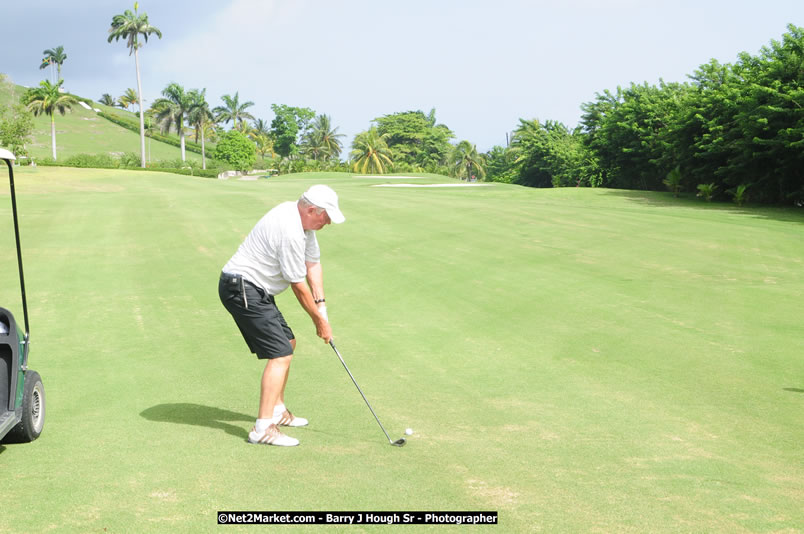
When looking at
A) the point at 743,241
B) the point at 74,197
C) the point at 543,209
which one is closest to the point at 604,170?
the point at 543,209

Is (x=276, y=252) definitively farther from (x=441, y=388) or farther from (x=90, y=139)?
(x=90, y=139)

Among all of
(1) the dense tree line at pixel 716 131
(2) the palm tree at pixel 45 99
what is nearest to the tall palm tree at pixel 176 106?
(2) the palm tree at pixel 45 99

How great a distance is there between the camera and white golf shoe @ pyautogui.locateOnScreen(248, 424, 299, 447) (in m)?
5.68

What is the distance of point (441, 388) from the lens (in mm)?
7770

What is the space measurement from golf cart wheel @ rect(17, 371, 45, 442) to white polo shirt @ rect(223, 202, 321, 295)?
6.15 ft

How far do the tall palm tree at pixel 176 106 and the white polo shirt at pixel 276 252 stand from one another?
350 ft

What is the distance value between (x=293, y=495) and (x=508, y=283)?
9.89 metres

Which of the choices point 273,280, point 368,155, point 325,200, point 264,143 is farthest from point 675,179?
point 264,143

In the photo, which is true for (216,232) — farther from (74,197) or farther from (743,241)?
(743,241)

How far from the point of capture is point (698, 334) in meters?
10.2

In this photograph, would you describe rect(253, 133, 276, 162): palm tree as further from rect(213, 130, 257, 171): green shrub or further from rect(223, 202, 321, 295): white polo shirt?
rect(223, 202, 321, 295): white polo shirt

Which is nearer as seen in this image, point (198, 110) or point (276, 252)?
point (276, 252)

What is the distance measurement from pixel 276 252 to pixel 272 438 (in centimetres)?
154

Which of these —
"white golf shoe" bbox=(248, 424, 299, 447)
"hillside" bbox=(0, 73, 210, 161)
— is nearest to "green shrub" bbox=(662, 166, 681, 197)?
"white golf shoe" bbox=(248, 424, 299, 447)
